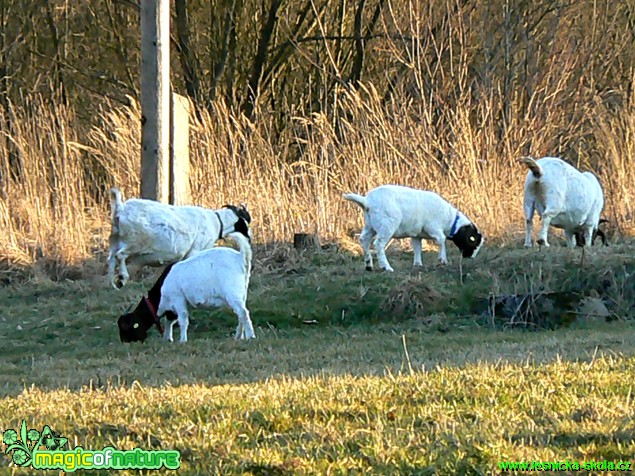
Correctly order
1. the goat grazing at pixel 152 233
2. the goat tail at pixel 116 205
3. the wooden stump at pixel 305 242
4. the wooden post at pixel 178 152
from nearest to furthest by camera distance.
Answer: the goat tail at pixel 116 205
the goat grazing at pixel 152 233
the wooden post at pixel 178 152
the wooden stump at pixel 305 242

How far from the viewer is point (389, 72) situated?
19.6 meters

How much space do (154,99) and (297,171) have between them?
13.3ft

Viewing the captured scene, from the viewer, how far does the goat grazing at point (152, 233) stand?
1031 cm

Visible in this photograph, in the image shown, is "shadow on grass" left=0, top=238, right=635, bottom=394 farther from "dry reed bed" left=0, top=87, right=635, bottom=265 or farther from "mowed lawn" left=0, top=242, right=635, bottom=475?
"dry reed bed" left=0, top=87, right=635, bottom=265

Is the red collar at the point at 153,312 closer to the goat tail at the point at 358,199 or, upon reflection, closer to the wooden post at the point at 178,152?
the goat tail at the point at 358,199

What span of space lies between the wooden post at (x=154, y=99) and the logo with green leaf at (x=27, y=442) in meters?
7.19

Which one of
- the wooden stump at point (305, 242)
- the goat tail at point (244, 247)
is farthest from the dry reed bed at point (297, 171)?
the goat tail at point (244, 247)

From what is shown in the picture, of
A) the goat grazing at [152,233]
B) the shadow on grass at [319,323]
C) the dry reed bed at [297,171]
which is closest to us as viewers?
the shadow on grass at [319,323]

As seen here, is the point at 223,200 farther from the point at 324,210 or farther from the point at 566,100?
the point at 566,100

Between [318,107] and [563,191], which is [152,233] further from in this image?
[318,107]

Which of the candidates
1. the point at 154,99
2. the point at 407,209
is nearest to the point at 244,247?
the point at 407,209

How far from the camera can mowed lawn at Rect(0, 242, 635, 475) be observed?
4.09 m

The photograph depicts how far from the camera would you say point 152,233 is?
10383mm

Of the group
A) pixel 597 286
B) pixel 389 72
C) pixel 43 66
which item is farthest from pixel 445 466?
pixel 43 66
